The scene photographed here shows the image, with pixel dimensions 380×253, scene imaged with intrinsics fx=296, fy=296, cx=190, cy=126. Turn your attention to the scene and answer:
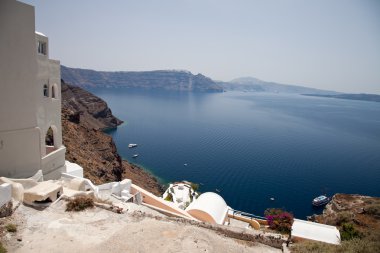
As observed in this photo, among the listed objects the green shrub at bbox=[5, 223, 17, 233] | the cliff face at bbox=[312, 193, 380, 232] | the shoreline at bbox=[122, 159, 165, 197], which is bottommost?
the shoreline at bbox=[122, 159, 165, 197]

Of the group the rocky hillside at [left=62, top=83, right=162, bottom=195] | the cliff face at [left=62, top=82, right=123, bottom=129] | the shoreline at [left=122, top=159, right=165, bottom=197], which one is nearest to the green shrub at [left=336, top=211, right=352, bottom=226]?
the rocky hillside at [left=62, top=83, right=162, bottom=195]

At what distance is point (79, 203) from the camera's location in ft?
42.1

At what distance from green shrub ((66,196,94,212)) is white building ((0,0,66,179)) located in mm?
4597

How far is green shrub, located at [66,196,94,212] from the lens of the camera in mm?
→ 12609

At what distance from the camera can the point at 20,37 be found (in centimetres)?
1462

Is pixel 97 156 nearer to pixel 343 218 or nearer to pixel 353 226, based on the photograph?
pixel 343 218

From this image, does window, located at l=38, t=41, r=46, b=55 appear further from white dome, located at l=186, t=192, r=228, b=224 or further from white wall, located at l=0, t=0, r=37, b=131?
white dome, located at l=186, t=192, r=228, b=224

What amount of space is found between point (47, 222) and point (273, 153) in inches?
2671

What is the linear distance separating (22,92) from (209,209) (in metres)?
12.5

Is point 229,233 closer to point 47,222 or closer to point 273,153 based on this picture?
point 47,222

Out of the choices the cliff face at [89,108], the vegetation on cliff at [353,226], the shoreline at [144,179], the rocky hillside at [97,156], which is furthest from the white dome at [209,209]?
the cliff face at [89,108]

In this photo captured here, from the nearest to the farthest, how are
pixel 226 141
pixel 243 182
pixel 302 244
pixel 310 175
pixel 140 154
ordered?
pixel 302 244, pixel 243 182, pixel 310 175, pixel 140 154, pixel 226 141

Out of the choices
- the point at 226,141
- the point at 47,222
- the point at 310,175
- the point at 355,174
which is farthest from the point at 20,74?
the point at 226,141

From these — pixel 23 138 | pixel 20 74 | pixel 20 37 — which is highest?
pixel 20 37
